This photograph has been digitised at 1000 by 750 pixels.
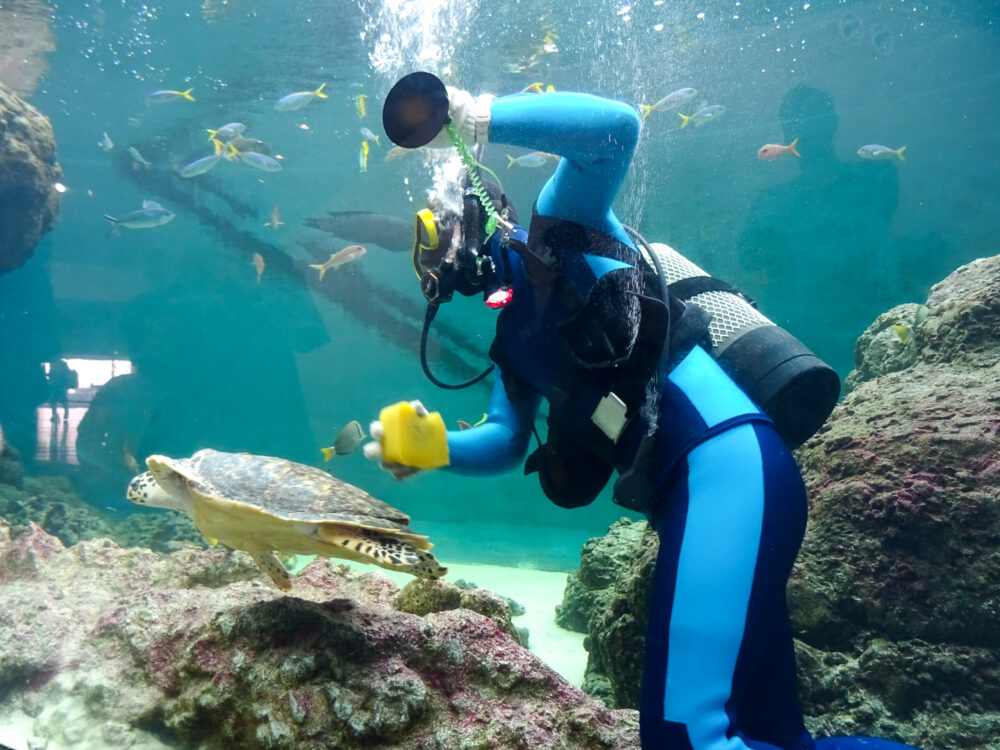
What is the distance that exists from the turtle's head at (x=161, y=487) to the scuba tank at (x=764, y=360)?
197 centimetres

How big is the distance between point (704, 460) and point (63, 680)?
2.58 meters

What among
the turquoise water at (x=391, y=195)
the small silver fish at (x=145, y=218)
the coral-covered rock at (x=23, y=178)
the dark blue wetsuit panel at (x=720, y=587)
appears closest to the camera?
the dark blue wetsuit panel at (x=720, y=587)

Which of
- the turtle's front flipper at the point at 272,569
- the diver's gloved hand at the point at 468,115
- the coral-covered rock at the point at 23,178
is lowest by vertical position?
the turtle's front flipper at the point at 272,569

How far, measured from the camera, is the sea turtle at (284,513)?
1843mm

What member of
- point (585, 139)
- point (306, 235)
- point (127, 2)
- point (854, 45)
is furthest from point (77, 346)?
point (854, 45)

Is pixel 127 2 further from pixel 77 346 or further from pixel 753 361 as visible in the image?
pixel 753 361

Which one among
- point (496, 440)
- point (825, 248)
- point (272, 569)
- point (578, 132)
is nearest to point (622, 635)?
point (496, 440)

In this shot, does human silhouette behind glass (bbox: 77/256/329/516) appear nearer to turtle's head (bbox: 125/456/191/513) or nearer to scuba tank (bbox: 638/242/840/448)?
turtle's head (bbox: 125/456/191/513)

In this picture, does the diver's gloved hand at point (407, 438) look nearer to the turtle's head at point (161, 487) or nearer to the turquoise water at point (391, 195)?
the turtle's head at point (161, 487)

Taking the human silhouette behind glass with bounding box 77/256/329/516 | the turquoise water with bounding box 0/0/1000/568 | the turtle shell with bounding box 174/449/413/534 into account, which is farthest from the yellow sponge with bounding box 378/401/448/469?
the human silhouette behind glass with bounding box 77/256/329/516

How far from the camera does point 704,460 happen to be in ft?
6.17

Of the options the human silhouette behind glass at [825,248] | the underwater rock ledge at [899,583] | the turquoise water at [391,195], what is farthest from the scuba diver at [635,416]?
the human silhouette behind glass at [825,248]

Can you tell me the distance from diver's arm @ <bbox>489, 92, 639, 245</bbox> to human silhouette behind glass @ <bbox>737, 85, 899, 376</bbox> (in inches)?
546

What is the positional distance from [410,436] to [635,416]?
816mm
